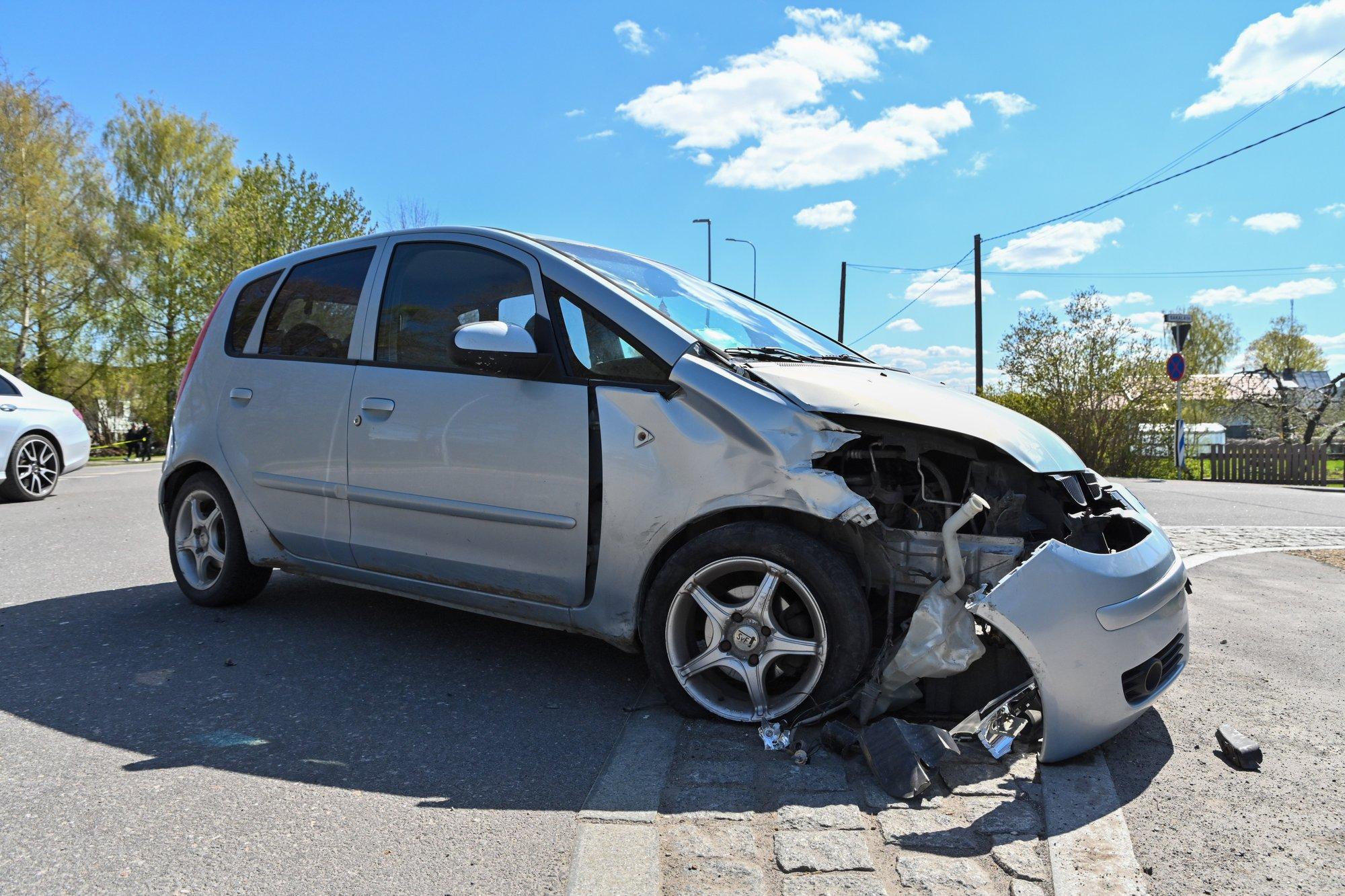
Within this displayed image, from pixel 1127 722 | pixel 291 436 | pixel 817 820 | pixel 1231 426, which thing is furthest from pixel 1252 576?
pixel 1231 426

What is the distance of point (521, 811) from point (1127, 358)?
977 inches

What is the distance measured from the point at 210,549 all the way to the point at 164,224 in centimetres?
4054

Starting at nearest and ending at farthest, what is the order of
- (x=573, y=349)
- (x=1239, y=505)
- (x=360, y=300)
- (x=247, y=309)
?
(x=573, y=349) < (x=360, y=300) < (x=247, y=309) < (x=1239, y=505)

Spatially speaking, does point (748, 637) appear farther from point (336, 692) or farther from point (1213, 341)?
point (1213, 341)

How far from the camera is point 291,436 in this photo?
4.22m

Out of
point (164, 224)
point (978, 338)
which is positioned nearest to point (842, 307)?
point (978, 338)

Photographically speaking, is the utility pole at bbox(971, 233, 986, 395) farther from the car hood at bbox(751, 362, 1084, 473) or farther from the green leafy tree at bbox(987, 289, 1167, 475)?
the car hood at bbox(751, 362, 1084, 473)

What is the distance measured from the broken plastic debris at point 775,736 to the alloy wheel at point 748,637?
4 centimetres

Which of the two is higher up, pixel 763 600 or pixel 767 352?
pixel 767 352

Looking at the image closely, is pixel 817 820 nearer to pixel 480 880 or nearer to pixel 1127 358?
pixel 480 880

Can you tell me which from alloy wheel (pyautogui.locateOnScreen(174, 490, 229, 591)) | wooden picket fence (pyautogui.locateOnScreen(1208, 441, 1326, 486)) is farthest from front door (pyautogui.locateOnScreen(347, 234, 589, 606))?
wooden picket fence (pyautogui.locateOnScreen(1208, 441, 1326, 486))

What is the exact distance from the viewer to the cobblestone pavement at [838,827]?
222 centimetres

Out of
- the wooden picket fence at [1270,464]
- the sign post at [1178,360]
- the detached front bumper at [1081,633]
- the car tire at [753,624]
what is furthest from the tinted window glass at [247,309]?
the wooden picket fence at [1270,464]

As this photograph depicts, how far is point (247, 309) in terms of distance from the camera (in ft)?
15.4
